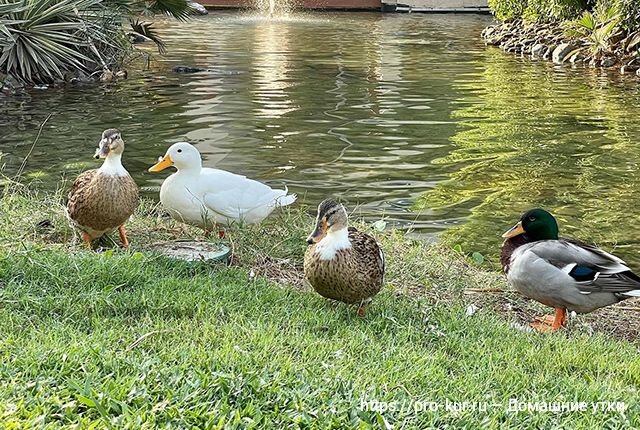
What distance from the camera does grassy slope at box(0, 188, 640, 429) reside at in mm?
3109

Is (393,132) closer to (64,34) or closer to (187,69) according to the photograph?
(64,34)

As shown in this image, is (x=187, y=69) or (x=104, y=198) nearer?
(x=104, y=198)

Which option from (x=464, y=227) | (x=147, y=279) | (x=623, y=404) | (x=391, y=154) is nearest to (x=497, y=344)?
(x=623, y=404)

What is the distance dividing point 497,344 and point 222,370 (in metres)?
1.59

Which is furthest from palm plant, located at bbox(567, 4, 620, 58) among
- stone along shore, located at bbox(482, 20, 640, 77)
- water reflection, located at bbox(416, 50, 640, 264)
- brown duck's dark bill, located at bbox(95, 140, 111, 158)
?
brown duck's dark bill, located at bbox(95, 140, 111, 158)

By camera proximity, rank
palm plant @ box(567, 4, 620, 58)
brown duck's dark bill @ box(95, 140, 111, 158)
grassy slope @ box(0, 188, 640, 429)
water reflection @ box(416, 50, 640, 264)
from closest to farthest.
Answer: grassy slope @ box(0, 188, 640, 429)
brown duck's dark bill @ box(95, 140, 111, 158)
water reflection @ box(416, 50, 640, 264)
palm plant @ box(567, 4, 620, 58)

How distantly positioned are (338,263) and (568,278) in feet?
4.76

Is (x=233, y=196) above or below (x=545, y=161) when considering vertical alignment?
above

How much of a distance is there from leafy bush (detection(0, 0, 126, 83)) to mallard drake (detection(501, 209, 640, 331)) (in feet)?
Answer: 36.2

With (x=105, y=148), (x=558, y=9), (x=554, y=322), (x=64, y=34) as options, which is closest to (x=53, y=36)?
(x=64, y=34)

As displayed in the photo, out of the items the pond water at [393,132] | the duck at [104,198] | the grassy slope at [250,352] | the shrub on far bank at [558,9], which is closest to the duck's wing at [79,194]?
the duck at [104,198]

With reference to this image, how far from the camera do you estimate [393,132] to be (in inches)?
478

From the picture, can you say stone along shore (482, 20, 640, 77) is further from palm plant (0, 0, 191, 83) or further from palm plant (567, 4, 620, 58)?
palm plant (0, 0, 191, 83)

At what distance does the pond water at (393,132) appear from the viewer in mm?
8711
